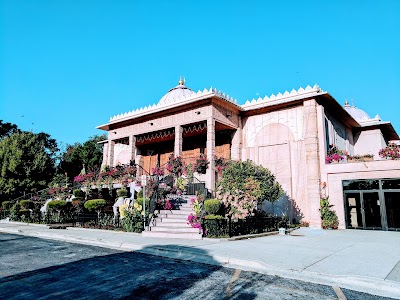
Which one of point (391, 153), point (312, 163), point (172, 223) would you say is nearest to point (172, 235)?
point (172, 223)

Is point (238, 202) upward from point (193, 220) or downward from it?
upward

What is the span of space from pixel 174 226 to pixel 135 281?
7021 millimetres

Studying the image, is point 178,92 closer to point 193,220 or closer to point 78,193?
point 78,193

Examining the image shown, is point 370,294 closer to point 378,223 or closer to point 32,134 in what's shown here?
point 378,223

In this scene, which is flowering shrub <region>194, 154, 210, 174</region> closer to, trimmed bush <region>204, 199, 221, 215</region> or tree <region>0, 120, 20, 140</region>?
trimmed bush <region>204, 199, 221, 215</region>

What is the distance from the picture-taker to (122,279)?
18.0 feet

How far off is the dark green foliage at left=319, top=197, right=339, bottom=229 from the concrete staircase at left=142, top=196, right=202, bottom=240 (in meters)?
7.66

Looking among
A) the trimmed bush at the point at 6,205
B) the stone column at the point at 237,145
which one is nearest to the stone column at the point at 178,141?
the stone column at the point at 237,145

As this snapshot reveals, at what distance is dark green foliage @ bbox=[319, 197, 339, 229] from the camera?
15806mm

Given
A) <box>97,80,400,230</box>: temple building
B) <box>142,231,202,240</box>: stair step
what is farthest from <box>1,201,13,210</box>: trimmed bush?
<box>142,231,202,240</box>: stair step

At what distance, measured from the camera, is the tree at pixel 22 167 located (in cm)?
2614

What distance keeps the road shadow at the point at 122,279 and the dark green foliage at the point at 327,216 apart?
10746mm

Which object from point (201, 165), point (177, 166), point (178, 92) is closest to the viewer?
point (201, 165)

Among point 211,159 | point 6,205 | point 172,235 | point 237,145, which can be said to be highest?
point 237,145
